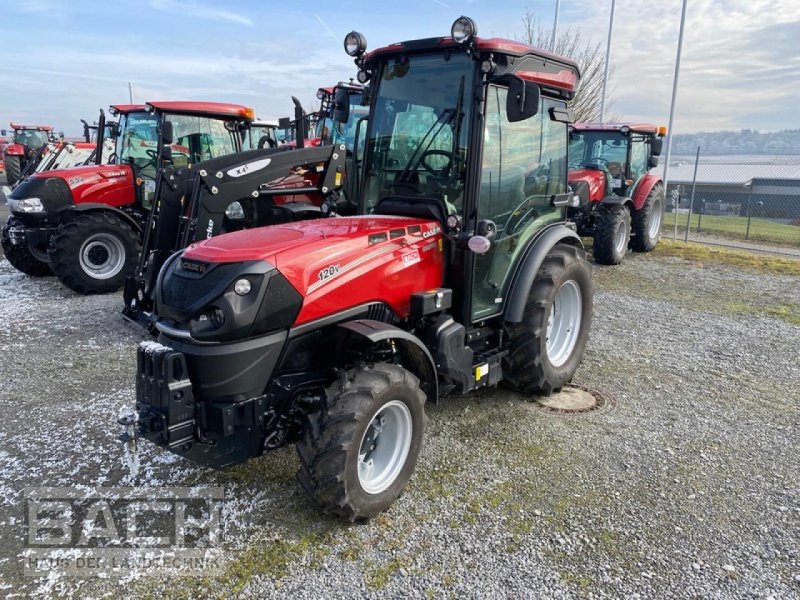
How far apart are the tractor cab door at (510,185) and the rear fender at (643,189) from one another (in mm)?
6962

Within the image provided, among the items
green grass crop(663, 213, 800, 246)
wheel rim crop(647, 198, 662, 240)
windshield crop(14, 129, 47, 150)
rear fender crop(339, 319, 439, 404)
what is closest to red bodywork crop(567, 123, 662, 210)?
wheel rim crop(647, 198, 662, 240)

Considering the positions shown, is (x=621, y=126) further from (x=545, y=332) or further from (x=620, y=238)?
(x=545, y=332)

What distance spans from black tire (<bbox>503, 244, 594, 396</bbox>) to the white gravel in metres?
0.29

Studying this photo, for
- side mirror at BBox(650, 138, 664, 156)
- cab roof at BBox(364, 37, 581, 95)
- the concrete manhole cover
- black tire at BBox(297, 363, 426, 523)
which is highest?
cab roof at BBox(364, 37, 581, 95)

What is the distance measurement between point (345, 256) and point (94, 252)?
19.4 feet

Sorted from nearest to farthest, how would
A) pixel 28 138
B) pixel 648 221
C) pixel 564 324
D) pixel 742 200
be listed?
1. pixel 564 324
2. pixel 648 221
3. pixel 742 200
4. pixel 28 138

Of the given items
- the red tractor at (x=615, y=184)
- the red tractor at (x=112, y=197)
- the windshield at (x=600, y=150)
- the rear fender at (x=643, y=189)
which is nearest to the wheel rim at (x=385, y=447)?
the red tractor at (x=112, y=197)

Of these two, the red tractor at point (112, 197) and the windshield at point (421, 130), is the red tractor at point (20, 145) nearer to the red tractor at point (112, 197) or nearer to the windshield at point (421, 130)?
the red tractor at point (112, 197)

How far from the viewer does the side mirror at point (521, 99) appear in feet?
10.2

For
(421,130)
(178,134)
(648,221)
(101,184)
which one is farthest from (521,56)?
(648,221)

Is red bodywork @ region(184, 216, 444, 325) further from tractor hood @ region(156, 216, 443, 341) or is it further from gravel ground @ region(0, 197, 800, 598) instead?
gravel ground @ region(0, 197, 800, 598)

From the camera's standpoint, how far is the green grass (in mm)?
14654

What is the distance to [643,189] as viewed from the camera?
10805 millimetres

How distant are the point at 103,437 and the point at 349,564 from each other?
83.6 inches
